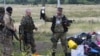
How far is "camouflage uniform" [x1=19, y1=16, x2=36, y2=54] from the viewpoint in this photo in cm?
1466

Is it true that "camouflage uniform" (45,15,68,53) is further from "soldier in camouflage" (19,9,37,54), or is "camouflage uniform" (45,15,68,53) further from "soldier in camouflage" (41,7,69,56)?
"soldier in camouflage" (19,9,37,54)

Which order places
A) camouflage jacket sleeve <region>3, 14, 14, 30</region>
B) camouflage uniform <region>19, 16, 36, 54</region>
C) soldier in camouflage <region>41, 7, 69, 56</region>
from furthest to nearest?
camouflage uniform <region>19, 16, 36, 54</region> → soldier in camouflage <region>41, 7, 69, 56</region> → camouflage jacket sleeve <region>3, 14, 14, 30</region>

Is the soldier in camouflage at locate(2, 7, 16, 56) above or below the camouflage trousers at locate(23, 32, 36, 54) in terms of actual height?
above

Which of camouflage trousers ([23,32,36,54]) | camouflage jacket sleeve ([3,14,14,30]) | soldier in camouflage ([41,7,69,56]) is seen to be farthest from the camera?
camouflage trousers ([23,32,36,54])

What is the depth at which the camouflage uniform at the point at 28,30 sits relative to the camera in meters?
14.7

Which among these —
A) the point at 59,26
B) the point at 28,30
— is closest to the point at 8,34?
the point at 59,26

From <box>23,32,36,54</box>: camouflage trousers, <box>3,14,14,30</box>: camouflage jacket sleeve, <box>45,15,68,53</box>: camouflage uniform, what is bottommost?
<box>23,32,36,54</box>: camouflage trousers

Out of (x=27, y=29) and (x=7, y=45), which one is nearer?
(x=7, y=45)

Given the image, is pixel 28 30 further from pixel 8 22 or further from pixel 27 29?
pixel 8 22

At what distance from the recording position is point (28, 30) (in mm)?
14797

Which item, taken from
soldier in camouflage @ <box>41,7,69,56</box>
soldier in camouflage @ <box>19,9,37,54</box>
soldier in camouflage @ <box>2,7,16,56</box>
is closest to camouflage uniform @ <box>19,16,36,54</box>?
soldier in camouflage @ <box>19,9,37,54</box>

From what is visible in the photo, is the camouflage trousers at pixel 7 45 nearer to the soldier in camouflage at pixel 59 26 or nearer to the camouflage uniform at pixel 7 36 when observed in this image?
the camouflage uniform at pixel 7 36

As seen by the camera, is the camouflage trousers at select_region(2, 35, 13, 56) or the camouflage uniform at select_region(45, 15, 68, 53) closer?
the camouflage trousers at select_region(2, 35, 13, 56)

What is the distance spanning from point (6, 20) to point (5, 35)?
17.2 inches
